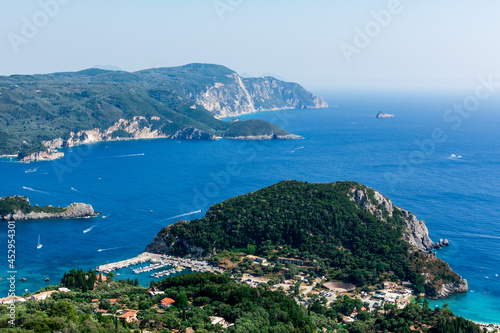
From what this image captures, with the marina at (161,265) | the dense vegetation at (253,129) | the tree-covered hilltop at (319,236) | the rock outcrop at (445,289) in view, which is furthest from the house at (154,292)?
the dense vegetation at (253,129)

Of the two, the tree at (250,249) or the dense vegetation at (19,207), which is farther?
the dense vegetation at (19,207)

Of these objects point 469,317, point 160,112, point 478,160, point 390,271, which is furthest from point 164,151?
point 469,317

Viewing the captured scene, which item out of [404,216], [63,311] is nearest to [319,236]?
[404,216]

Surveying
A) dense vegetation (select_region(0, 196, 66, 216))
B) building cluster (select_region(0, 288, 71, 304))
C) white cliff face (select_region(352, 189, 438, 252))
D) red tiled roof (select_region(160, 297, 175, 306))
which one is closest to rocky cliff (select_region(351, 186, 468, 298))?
white cliff face (select_region(352, 189, 438, 252))

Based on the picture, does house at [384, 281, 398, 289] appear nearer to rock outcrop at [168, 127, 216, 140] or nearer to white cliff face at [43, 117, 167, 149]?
white cliff face at [43, 117, 167, 149]

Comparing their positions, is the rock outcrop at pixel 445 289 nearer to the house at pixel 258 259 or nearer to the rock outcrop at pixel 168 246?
the house at pixel 258 259

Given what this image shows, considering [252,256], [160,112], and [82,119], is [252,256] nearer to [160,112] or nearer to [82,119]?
[82,119]
